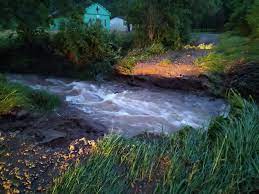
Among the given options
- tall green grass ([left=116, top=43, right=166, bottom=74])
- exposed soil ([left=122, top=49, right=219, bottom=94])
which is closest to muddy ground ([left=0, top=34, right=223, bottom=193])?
exposed soil ([left=122, top=49, right=219, bottom=94])

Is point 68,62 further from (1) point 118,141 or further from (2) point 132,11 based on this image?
(1) point 118,141

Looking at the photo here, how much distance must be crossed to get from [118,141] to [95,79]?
920 cm

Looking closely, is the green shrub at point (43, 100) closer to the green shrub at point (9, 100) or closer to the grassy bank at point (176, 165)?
the green shrub at point (9, 100)

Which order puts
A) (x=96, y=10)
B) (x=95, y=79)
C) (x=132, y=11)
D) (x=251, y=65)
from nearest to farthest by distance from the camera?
(x=251, y=65) → (x=95, y=79) → (x=132, y=11) → (x=96, y=10)

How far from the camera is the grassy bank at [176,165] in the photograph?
11.7ft

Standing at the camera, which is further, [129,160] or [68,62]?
[68,62]

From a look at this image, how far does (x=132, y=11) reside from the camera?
16469mm

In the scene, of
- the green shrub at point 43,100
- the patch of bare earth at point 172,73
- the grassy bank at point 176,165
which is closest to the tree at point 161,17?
the patch of bare earth at point 172,73

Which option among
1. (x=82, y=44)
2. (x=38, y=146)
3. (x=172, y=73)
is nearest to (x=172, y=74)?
(x=172, y=73)

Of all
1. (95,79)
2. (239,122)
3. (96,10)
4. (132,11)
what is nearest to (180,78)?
(95,79)

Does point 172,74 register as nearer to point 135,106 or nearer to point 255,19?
point 135,106

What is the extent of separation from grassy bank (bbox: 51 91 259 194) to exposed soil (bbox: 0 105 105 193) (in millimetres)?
266

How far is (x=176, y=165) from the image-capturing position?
380cm

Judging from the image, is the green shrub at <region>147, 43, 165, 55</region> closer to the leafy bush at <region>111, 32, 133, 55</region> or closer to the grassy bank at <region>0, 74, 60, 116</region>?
the leafy bush at <region>111, 32, 133, 55</region>
